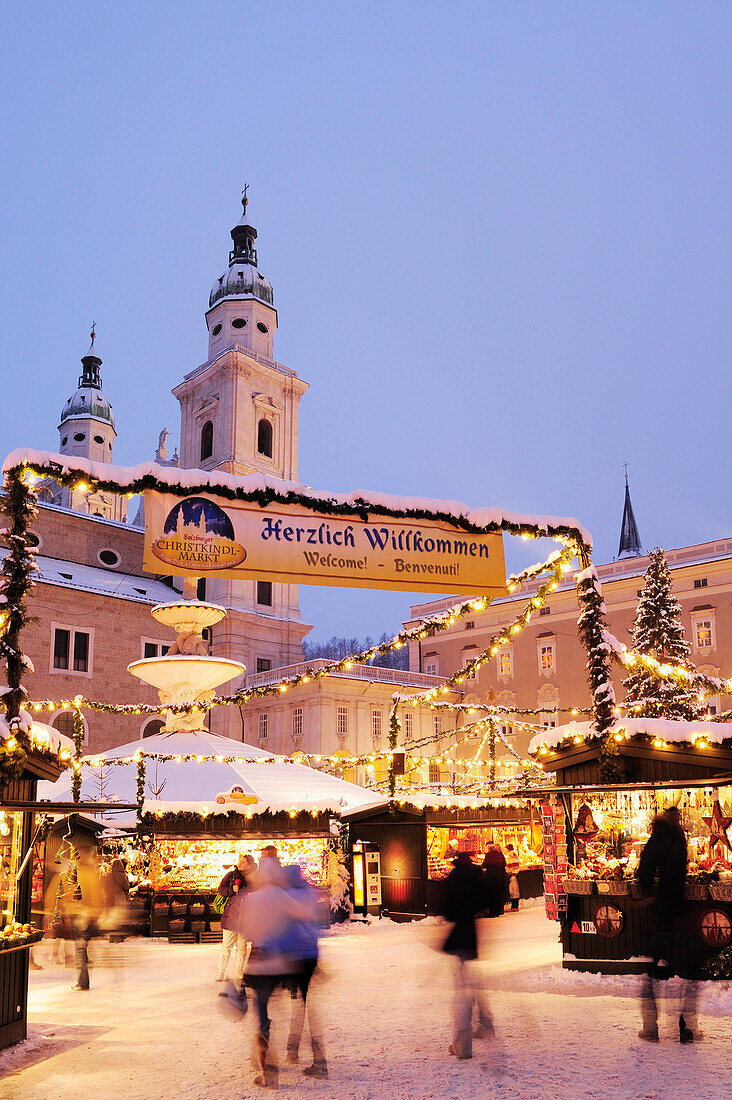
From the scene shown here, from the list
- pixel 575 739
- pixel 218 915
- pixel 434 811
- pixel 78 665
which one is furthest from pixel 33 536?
pixel 78 665

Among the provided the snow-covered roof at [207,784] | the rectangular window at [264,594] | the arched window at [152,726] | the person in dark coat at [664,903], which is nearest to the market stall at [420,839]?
the snow-covered roof at [207,784]

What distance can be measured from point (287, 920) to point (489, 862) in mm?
6430

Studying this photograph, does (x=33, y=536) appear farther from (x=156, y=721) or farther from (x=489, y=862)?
(x=156, y=721)

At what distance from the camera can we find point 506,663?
55438 mm

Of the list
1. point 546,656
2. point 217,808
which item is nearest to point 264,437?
point 546,656

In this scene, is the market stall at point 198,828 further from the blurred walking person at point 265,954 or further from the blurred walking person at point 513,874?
the blurred walking person at point 265,954

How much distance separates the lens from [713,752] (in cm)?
1215

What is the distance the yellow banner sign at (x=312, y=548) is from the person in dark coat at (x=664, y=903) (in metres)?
3.11

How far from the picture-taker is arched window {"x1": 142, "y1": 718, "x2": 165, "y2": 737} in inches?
1704

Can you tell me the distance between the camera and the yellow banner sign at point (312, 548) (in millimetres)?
9539

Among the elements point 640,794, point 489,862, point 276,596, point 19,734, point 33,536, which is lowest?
point 489,862

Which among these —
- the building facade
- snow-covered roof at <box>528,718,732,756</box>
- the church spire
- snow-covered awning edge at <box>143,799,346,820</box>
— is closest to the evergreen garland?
snow-covered roof at <box>528,718,732,756</box>

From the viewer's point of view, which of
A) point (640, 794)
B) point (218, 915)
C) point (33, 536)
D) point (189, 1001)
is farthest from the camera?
point (218, 915)

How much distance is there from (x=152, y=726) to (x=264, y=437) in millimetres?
23942
